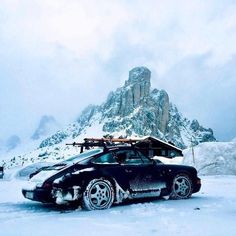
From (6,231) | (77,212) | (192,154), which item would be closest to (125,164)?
(77,212)

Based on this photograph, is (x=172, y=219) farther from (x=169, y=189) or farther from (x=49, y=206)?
(x=49, y=206)

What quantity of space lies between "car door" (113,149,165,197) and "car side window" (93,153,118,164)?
17 cm

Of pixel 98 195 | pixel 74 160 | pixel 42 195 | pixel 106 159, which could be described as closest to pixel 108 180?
pixel 98 195

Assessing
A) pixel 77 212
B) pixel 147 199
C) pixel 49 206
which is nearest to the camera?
pixel 77 212

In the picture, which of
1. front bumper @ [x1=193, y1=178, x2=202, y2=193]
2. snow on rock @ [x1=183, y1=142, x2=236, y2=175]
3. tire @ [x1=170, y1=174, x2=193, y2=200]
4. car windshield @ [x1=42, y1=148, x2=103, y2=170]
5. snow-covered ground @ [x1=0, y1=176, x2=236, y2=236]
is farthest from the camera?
snow on rock @ [x1=183, y1=142, x2=236, y2=175]

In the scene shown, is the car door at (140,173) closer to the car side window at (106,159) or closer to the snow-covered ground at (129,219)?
the car side window at (106,159)

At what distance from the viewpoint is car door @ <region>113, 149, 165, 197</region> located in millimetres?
6809

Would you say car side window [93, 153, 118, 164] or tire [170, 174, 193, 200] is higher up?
car side window [93, 153, 118, 164]

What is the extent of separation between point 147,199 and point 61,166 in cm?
213

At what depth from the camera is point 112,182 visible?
654 cm

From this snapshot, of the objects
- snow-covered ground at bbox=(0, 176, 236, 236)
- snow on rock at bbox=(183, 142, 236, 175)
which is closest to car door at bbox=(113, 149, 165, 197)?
snow-covered ground at bbox=(0, 176, 236, 236)

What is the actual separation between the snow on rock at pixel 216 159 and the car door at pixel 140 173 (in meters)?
12.2

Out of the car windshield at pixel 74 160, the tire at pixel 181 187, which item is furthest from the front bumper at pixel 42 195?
the tire at pixel 181 187

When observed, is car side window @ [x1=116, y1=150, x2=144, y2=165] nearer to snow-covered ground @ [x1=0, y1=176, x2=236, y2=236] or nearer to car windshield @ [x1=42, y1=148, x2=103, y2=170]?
car windshield @ [x1=42, y1=148, x2=103, y2=170]
